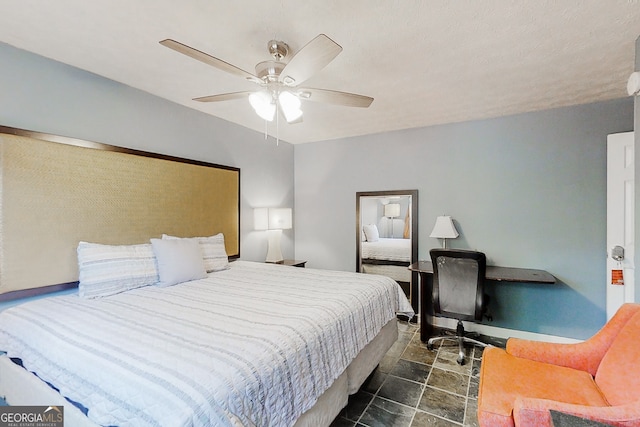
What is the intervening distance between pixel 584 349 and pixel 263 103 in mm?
2418

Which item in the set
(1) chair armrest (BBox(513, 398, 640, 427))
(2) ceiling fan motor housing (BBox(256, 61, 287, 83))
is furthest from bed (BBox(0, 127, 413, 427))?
(2) ceiling fan motor housing (BBox(256, 61, 287, 83))

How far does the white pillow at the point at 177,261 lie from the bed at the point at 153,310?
0.01 metres

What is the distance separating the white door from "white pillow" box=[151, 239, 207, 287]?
345 cm

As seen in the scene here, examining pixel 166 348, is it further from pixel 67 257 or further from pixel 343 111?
pixel 343 111

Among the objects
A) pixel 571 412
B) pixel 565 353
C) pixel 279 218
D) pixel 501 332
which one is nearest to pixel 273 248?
pixel 279 218

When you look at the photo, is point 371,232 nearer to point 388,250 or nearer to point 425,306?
point 388,250

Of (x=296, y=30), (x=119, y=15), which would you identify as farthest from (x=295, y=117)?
(x=119, y=15)

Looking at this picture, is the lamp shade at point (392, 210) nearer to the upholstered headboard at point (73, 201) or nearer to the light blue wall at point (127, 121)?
the light blue wall at point (127, 121)

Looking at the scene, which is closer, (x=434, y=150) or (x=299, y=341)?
(x=299, y=341)

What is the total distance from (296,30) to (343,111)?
4.70 ft

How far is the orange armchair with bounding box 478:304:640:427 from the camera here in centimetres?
112

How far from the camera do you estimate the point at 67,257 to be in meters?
2.09

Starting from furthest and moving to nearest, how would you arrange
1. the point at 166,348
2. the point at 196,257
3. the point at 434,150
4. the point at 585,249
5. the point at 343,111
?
the point at 434,150
the point at 343,111
the point at 585,249
the point at 196,257
the point at 166,348

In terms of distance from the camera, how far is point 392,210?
3.81m
